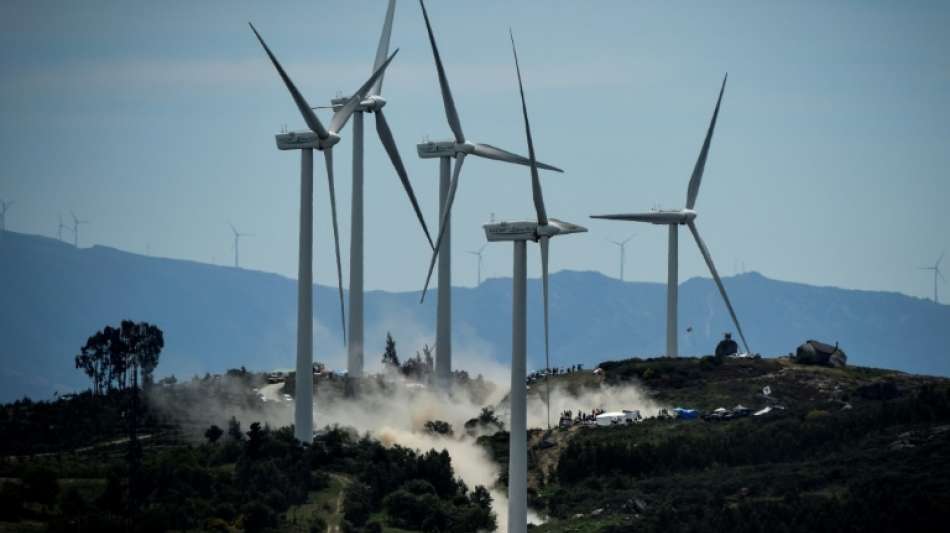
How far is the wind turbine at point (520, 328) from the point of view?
155375mm

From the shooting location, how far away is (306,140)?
642 feet

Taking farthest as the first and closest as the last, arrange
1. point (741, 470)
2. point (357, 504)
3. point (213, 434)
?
point (213, 434), point (741, 470), point (357, 504)

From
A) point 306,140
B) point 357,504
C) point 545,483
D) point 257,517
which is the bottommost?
point 257,517

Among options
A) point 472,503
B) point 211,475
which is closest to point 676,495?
point 472,503

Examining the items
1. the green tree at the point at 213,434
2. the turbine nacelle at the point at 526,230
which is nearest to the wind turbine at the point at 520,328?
the turbine nacelle at the point at 526,230

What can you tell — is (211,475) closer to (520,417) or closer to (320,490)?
(320,490)

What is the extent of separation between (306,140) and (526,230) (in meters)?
43.2

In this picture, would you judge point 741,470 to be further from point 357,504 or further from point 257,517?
point 257,517

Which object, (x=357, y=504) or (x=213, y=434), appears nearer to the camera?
(x=357, y=504)

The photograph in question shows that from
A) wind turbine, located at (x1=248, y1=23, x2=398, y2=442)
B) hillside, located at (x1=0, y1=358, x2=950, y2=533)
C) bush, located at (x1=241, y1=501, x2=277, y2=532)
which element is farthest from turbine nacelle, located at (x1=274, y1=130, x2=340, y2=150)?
bush, located at (x1=241, y1=501, x2=277, y2=532)

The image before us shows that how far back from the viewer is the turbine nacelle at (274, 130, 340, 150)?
641ft

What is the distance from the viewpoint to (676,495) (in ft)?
572

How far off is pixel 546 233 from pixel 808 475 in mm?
38295

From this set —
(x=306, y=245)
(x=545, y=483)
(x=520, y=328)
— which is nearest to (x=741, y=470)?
(x=545, y=483)
